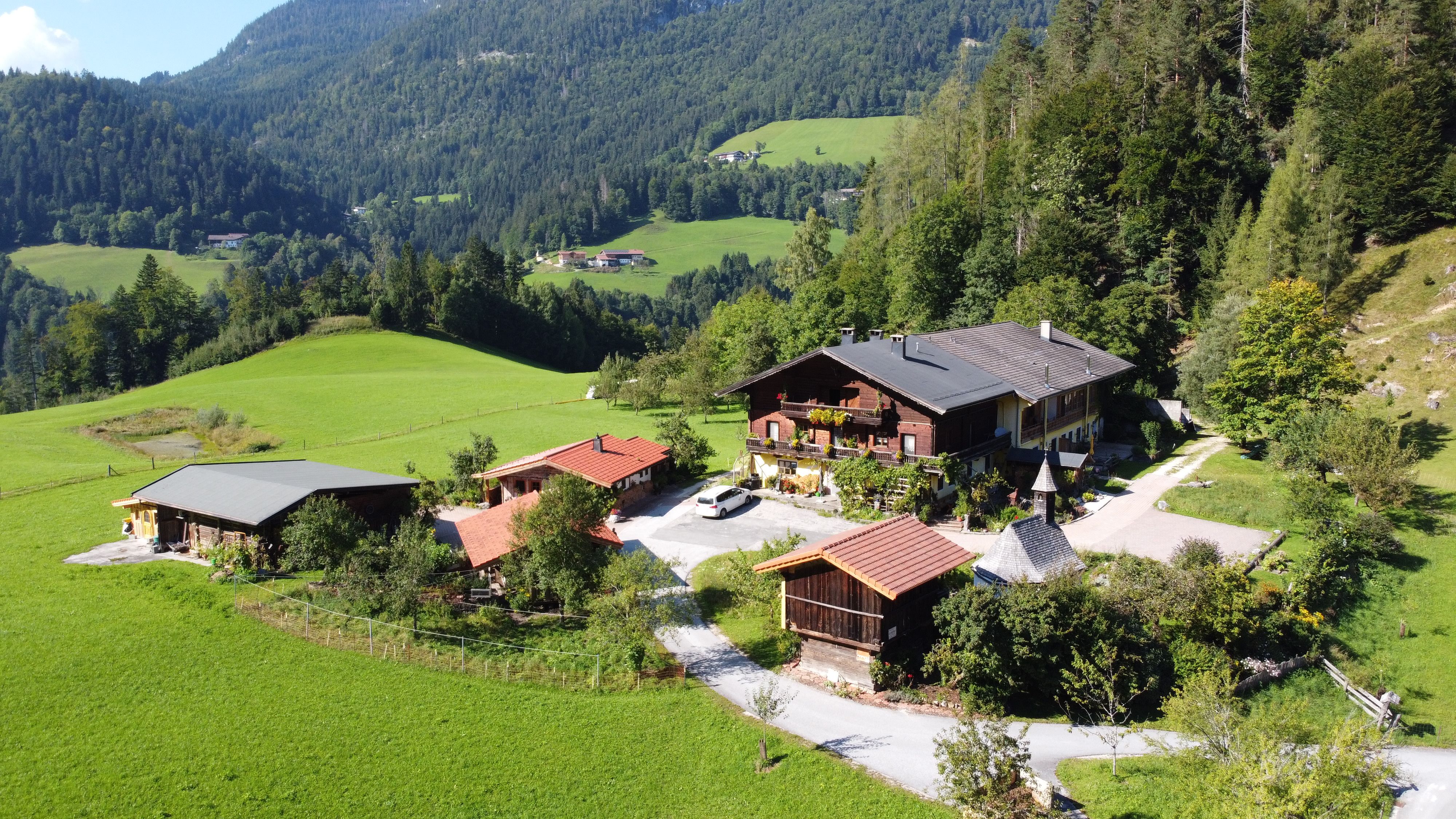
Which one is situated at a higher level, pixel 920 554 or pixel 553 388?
pixel 920 554

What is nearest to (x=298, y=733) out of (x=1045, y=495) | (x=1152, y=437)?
(x=1045, y=495)

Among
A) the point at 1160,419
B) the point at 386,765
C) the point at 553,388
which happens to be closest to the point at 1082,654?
the point at 386,765

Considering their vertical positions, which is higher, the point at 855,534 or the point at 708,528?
the point at 855,534

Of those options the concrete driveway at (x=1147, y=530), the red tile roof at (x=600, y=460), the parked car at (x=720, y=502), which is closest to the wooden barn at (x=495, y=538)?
the red tile roof at (x=600, y=460)

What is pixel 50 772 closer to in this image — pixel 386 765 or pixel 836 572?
pixel 386 765

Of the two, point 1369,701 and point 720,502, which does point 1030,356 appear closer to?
point 720,502
